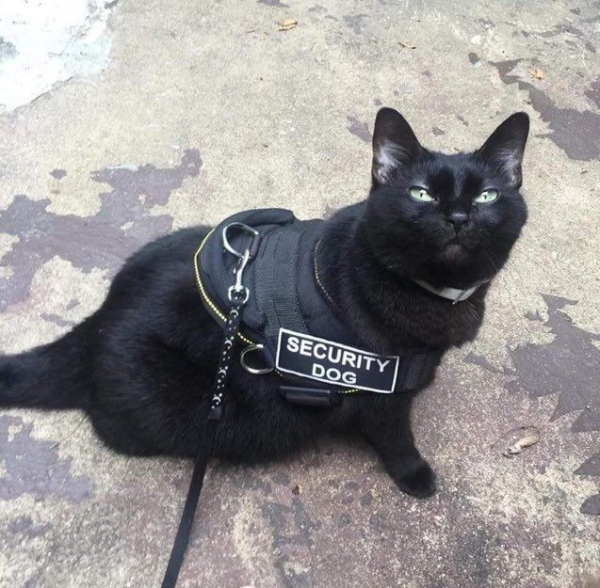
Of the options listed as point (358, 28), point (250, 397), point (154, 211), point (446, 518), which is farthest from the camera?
point (358, 28)

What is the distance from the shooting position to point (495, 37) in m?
3.53

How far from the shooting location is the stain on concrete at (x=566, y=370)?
204 cm

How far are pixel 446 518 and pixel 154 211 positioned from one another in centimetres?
Result: 164

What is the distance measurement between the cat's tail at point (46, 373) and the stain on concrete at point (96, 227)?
0.44 m

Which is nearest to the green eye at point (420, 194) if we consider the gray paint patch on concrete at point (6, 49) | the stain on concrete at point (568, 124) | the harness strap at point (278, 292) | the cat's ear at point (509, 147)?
the cat's ear at point (509, 147)

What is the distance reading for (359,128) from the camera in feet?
9.86

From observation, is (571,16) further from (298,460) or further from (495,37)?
(298,460)

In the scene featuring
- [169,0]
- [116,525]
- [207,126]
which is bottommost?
[116,525]

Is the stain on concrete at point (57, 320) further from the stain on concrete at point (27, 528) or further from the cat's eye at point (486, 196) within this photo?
the cat's eye at point (486, 196)

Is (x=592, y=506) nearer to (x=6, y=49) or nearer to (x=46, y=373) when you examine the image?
(x=46, y=373)

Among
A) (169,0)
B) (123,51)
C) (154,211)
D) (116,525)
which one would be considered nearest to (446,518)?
(116,525)

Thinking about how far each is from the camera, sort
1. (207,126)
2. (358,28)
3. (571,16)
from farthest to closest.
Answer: (571,16) → (358,28) → (207,126)

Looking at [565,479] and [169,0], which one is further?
[169,0]

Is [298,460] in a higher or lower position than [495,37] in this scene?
lower
